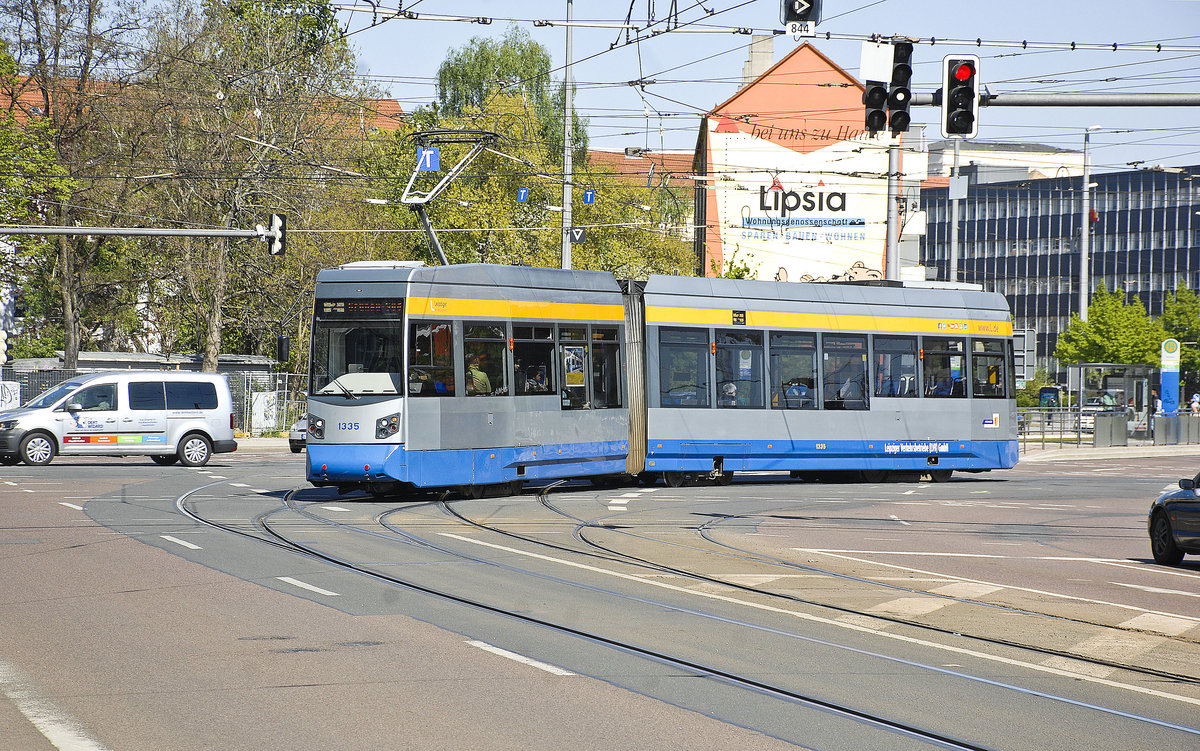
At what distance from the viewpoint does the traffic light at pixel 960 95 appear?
15.0 m

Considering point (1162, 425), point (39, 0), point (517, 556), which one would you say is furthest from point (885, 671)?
point (1162, 425)

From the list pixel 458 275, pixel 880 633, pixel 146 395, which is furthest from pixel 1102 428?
pixel 880 633

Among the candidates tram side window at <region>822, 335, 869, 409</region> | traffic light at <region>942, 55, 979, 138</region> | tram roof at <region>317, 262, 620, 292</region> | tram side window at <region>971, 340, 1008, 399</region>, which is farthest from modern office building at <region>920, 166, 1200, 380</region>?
traffic light at <region>942, 55, 979, 138</region>

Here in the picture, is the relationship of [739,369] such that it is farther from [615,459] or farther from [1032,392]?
[1032,392]

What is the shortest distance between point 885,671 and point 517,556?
568 centimetres

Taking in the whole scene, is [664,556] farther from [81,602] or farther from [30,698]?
[30,698]

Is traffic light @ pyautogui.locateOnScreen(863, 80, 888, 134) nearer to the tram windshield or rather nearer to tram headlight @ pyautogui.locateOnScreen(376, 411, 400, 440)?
the tram windshield

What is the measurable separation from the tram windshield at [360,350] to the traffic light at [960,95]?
795 centimetres

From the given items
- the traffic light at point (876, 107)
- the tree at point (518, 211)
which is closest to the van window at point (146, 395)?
the traffic light at point (876, 107)

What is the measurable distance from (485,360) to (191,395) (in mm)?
11728

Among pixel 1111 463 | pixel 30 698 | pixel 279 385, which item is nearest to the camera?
pixel 30 698

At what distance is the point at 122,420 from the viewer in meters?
27.9

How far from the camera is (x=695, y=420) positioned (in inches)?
883

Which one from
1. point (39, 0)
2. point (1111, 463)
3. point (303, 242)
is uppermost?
point (39, 0)
